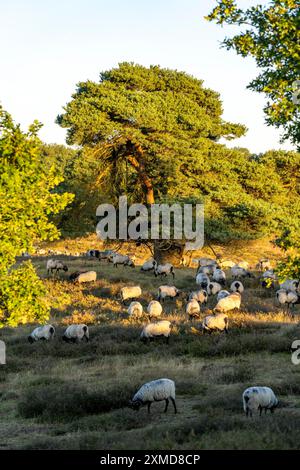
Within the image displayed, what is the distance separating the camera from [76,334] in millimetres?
21016

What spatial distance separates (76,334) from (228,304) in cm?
707

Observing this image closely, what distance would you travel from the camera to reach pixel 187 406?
13391 millimetres

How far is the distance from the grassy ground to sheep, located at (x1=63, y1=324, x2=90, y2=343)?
362mm

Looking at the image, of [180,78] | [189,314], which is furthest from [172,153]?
[189,314]

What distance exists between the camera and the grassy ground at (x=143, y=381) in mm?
10430

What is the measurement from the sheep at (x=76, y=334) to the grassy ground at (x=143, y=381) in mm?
362

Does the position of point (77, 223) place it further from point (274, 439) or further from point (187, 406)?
point (274, 439)

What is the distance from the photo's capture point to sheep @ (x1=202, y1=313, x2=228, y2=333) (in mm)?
20766

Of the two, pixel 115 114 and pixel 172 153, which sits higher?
pixel 115 114

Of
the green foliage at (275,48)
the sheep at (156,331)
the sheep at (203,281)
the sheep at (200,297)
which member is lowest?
the sheep at (156,331)

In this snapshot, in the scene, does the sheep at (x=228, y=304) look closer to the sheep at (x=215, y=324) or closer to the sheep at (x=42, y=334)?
the sheep at (x=215, y=324)

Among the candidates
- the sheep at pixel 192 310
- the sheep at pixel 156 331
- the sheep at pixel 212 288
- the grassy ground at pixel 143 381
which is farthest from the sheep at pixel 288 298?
the sheep at pixel 156 331

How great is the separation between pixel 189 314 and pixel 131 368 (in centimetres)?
753

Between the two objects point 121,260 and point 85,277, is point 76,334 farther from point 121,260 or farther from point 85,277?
point 121,260
